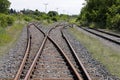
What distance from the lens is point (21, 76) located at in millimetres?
10875

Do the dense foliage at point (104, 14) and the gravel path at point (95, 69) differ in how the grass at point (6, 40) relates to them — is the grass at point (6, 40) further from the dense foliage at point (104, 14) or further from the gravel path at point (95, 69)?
the dense foliage at point (104, 14)

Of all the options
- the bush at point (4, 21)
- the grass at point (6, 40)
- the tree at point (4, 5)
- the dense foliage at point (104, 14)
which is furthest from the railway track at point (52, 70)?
the tree at point (4, 5)

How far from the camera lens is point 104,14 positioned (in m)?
59.7

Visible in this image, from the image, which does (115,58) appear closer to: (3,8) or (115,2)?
(115,2)

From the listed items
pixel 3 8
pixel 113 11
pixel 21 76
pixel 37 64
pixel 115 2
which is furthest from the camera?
pixel 3 8

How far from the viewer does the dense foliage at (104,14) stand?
47.2m

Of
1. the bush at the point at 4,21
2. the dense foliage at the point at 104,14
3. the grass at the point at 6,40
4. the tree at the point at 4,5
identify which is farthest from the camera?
the tree at the point at 4,5

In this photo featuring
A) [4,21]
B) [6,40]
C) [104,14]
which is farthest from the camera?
[104,14]

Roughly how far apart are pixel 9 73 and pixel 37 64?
5.92ft

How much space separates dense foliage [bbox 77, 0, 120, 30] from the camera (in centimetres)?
4724

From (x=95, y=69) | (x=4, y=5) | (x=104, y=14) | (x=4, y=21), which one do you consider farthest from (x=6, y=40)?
(x=4, y=5)

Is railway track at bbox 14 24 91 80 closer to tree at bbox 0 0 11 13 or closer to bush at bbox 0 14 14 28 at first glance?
bush at bbox 0 14 14 28

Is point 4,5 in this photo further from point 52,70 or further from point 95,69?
point 52,70

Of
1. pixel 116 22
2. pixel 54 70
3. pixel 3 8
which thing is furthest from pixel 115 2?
pixel 54 70
